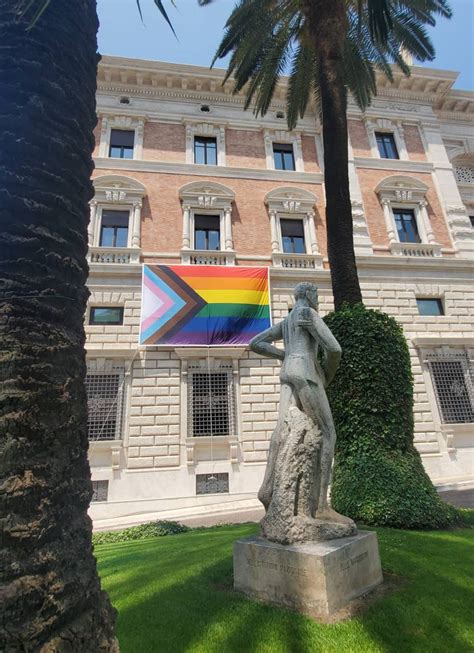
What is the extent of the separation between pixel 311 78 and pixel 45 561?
14852 millimetres

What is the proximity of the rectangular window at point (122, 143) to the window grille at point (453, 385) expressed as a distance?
15.4 metres

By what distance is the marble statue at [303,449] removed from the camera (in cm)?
348

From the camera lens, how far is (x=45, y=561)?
155 cm

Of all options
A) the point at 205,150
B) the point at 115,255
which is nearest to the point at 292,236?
the point at 205,150

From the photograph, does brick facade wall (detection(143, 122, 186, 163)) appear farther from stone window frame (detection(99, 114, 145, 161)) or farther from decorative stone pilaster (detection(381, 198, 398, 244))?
decorative stone pilaster (detection(381, 198, 398, 244))

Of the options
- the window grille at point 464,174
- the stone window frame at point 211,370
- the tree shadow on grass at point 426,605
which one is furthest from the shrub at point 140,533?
the window grille at point 464,174

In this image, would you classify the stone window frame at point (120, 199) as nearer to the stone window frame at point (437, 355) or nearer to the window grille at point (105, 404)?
the window grille at point (105, 404)

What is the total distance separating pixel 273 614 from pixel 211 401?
1064 centimetres

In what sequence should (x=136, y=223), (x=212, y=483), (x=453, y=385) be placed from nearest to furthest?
(x=212, y=483) < (x=453, y=385) < (x=136, y=223)

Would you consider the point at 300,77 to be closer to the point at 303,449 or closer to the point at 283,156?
the point at 283,156

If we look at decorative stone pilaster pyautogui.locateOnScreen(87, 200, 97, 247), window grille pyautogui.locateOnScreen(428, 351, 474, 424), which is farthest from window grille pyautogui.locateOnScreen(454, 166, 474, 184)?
decorative stone pilaster pyautogui.locateOnScreen(87, 200, 97, 247)

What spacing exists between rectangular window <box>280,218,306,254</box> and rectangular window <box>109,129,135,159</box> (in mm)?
7475

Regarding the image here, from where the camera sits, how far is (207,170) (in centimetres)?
1714

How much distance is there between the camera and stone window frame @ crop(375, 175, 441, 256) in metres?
17.2
